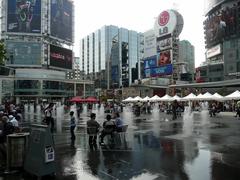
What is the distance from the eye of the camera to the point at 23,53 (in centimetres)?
→ 11450

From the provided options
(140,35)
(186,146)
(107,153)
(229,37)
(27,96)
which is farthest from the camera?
(140,35)

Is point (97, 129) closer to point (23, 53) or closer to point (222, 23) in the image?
point (222, 23)

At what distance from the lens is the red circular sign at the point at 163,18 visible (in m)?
76.0

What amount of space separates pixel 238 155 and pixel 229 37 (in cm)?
9794

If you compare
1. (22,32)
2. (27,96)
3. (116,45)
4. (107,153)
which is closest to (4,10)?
(22,32)

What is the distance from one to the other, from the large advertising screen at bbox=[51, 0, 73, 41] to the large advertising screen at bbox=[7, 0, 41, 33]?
19.0ft

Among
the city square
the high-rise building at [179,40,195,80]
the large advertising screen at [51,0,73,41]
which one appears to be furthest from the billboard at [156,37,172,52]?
the high-rise building at [179,40,195,80]

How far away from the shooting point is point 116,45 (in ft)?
560

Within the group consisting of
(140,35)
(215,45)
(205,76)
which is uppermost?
(140,35)

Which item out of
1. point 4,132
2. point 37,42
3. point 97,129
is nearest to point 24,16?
point 37,42

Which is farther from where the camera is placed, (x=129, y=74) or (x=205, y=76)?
(x=129, y=74)

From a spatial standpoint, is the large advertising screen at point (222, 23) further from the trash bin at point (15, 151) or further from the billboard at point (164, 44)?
the trash bin at point (15, 151)

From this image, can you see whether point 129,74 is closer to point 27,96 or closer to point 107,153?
point 27,96

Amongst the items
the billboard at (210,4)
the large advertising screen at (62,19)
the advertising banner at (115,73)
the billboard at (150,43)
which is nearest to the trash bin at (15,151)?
the billboard at (150,43)
